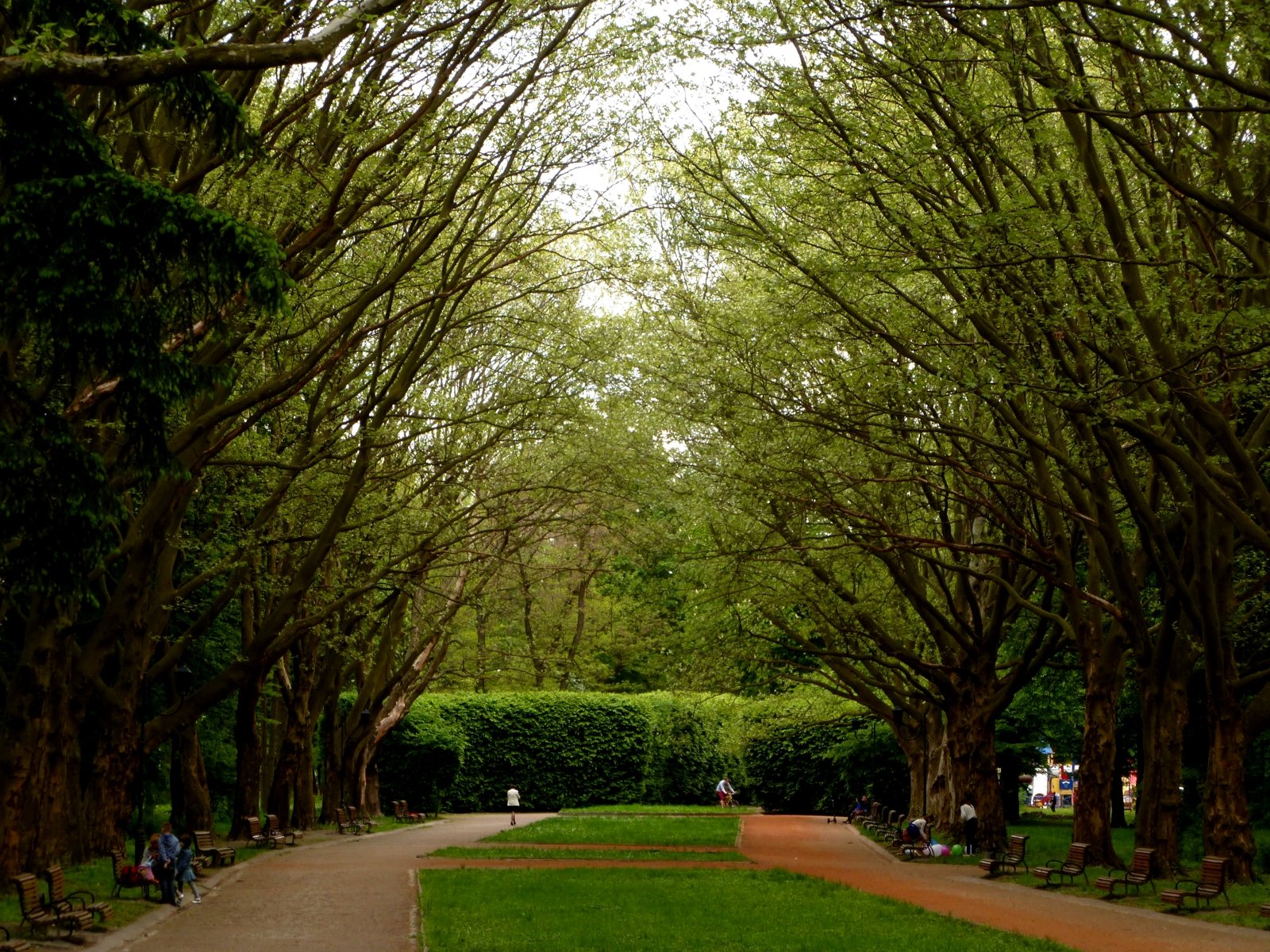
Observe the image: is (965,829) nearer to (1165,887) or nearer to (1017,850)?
(1017,850)

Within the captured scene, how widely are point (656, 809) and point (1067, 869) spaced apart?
1119 inches

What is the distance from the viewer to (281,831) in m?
29.3

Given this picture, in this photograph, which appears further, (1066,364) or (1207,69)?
(1066,364)

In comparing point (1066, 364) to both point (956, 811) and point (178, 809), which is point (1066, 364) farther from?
point (178, 809)

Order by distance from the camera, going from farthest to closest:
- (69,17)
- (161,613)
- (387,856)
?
(387,856) → (161,613) → (69,17)

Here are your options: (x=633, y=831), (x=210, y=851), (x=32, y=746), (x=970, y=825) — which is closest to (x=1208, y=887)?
(x=970, y=825)

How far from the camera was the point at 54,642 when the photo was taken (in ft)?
→ 56.9

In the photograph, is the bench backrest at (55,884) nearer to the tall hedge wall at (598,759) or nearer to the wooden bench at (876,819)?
the wooden bench at (876,819)

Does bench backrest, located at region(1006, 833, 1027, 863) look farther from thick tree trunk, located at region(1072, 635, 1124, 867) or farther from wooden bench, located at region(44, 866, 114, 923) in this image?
wooden bench, located at region(44, 866, 114, 923)

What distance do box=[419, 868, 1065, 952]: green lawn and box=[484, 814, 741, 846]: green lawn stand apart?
9.19 metres

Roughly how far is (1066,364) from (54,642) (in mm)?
12444

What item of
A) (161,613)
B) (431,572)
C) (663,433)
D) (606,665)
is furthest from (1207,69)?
(606,665)

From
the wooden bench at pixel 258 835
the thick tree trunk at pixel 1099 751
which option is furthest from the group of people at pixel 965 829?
the wooden bench at pixel 258 835

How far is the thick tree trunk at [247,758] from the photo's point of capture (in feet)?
90.0
